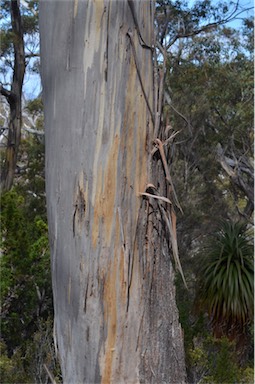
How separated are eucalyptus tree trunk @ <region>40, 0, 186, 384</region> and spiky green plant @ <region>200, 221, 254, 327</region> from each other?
20.1ft

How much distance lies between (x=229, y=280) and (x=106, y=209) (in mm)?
6432

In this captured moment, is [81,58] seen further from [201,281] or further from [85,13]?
[201,281]

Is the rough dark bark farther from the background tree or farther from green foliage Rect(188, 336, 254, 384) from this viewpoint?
green foliage Rect(188, 336, 254, 384)

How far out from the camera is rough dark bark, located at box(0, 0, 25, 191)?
9.95 meters

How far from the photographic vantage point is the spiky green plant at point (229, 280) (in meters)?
8.12

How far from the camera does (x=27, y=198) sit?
13.6 meters

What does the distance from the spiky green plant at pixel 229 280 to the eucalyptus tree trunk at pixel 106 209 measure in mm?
6119

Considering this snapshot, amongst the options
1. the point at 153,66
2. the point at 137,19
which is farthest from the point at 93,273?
the point at 137,19

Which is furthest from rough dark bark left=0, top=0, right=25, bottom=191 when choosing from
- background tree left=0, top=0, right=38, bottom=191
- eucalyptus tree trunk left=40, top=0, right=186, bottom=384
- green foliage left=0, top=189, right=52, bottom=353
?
eucalyptus tree trunk left=40, top=0, right=186, bottom=384

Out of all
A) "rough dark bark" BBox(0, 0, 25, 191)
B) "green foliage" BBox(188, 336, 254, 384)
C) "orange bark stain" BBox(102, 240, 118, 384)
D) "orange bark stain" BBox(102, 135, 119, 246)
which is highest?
"rough dark bark" BBox(0, 0, 25, 191)

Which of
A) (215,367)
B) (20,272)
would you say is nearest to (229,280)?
(215,367)

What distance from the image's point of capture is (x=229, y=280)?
26.9 feet

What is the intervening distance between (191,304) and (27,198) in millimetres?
6291

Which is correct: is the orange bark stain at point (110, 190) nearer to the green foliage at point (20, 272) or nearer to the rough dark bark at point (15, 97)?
the green foliage at point (20, 272)
